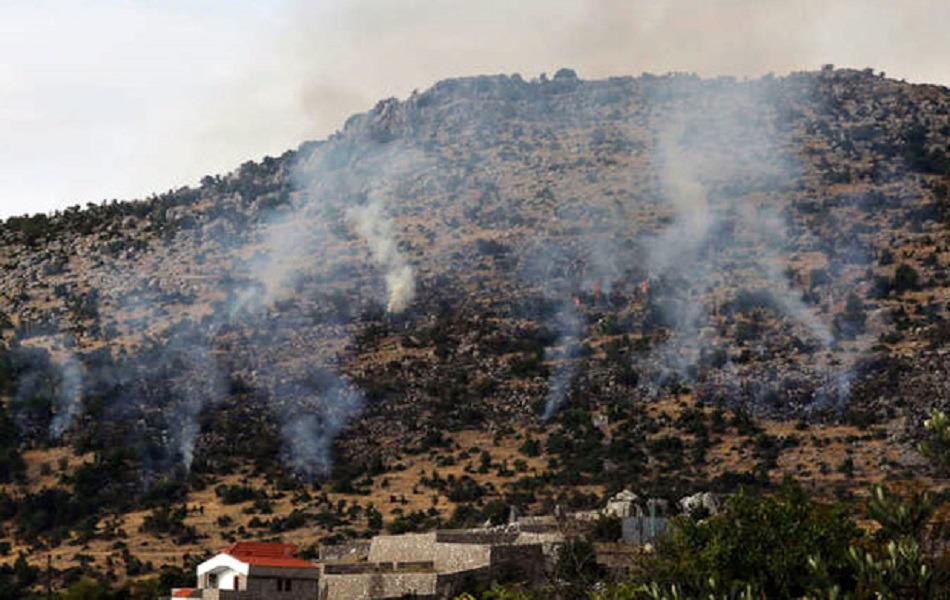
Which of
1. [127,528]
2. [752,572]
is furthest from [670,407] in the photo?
[752,572]

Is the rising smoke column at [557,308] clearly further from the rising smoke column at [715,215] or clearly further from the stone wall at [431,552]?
the stone wall at [431,552]

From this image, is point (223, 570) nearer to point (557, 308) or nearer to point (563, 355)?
point (563, 355)

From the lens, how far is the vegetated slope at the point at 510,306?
9538cm

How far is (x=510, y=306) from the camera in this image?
117 metres

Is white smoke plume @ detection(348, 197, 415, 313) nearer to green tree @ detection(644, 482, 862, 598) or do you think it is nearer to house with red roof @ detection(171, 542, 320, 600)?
house with red roof @ detection(171, 542, 320, 600)

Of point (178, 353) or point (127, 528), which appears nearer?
point (127, 528)

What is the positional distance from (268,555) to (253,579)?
4.16 metres

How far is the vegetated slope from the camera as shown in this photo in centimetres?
9538

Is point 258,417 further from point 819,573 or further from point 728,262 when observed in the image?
point 819,573

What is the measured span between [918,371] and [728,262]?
79.5ft

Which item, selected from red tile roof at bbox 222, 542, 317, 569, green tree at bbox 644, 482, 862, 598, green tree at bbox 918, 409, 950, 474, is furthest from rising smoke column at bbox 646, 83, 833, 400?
green tree at bbox 918, 409, 950, 474

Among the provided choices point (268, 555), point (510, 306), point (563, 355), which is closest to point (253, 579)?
point (268, 555)

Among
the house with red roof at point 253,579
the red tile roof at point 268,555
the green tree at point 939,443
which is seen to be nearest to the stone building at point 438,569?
the house with red roof at point 253,579

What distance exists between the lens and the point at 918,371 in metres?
98.1
